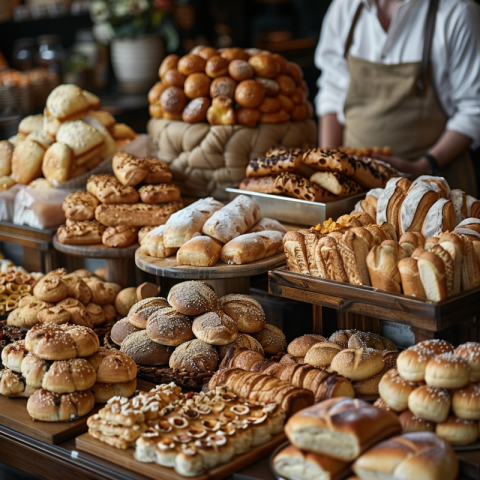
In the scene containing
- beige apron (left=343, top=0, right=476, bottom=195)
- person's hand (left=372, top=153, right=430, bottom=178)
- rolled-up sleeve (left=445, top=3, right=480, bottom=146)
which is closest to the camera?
person's hand (left=372, top=153, right=430, bottom=178)

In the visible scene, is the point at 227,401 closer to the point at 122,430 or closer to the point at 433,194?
the point at 122,430

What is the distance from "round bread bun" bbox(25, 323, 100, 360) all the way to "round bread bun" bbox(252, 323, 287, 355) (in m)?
0.50

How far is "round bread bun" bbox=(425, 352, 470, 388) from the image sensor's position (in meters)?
1.46

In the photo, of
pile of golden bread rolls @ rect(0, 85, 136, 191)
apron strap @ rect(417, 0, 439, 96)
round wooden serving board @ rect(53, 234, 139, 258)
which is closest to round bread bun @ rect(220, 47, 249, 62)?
pile of golden bread rolls @ rect(0, 85, 136, 191)

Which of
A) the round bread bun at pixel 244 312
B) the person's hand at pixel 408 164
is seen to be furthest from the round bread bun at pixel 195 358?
the person's hand at pixel 408 164

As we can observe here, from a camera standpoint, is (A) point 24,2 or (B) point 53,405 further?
(A) point 24,2

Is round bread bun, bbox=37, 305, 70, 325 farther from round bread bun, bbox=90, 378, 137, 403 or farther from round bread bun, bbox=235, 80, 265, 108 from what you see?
round bread bun, bbox=235, 80, 265, 108

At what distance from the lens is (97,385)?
1814mm

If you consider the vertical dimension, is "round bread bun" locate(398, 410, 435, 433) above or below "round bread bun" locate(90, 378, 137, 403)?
above

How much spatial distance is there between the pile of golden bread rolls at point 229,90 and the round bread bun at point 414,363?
4.67 feet

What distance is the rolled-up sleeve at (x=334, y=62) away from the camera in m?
3.82

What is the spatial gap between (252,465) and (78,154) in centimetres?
171

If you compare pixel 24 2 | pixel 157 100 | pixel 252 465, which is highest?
pixel 24 2

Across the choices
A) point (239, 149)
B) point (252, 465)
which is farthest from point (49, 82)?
point (252, 465)
